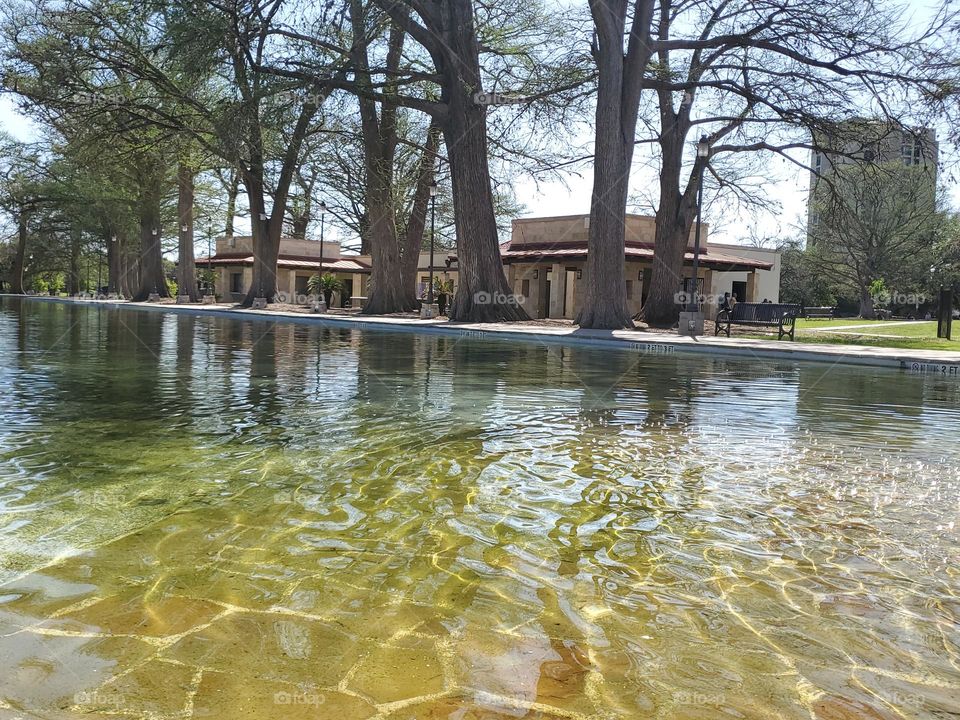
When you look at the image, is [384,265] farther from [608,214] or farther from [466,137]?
[608,214]

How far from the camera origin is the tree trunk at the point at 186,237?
148 feet

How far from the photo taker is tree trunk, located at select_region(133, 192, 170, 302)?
151 feet

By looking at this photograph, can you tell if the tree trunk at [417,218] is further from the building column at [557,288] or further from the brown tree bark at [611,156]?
the brown tree bark at [611,156]

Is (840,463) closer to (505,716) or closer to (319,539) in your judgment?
(319,539)

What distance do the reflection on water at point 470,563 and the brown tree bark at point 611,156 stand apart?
Answer: 15490 mm

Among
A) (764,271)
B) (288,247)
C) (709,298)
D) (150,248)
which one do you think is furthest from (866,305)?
(150,248)

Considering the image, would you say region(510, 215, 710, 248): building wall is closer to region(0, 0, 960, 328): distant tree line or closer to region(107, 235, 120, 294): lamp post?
region(0, 0, 960, 328): distant tree line

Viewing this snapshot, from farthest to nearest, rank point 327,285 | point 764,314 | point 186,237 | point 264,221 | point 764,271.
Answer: point 186,237 < point 327,285 < point 764,271 < point 264,221 < point 764,314

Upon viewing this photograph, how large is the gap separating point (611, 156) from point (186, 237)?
3128cm

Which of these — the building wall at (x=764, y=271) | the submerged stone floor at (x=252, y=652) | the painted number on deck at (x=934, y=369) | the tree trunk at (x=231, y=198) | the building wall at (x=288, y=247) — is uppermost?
the tree trunk at (x=231, y=198)

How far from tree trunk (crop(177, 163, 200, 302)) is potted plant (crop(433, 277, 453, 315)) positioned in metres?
15.2

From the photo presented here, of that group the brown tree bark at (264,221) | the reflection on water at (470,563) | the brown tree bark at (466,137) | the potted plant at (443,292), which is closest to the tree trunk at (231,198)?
the brown tree bark at (264,221)

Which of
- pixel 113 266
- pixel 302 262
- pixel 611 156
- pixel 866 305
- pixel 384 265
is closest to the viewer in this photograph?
pixel 611 156

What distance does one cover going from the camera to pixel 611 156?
2328cm
